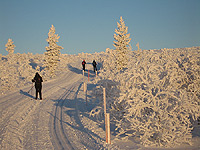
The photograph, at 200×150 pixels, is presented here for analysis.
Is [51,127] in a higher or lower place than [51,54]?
lower

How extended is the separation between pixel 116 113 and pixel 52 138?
3.19 m

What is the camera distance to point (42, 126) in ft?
28.7

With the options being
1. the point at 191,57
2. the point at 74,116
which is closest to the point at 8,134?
the point at 74,116

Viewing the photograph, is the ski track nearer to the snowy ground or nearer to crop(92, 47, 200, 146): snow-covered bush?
the snowy ground

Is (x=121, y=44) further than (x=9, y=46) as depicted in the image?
No

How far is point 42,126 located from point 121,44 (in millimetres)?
24921

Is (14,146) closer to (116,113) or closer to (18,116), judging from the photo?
(18,116)

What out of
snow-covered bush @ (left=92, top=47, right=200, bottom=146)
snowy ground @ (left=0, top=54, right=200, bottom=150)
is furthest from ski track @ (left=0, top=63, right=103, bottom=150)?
snow-covered bush @ (left=92, top=47, right=200, bottom=146)

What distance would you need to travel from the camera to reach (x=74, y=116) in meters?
10.5

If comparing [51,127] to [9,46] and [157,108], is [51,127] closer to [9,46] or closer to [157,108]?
[157,108]

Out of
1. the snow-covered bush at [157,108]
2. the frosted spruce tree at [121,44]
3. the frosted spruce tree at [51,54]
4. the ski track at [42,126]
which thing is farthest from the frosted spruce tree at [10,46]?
the snow-covered bush at [157,108]

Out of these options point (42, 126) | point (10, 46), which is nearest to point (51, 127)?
point (42, 126)

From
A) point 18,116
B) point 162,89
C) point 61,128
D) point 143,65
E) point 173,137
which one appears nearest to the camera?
point 173,137

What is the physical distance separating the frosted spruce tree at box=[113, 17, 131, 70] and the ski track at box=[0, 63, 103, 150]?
17.9 metres
